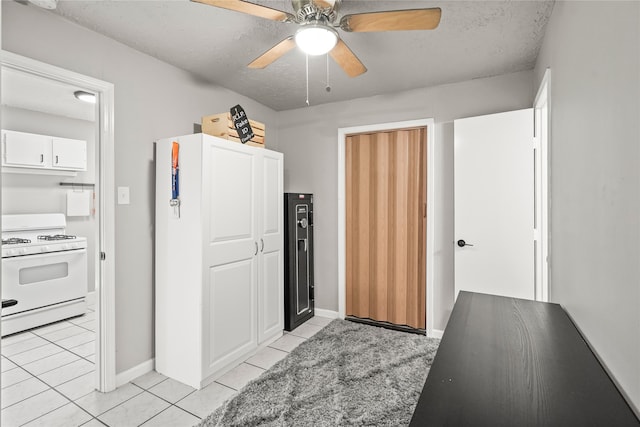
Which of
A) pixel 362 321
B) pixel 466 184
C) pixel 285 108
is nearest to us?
pixel 466 184

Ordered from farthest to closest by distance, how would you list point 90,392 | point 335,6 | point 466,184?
point 466,184 < point 90,392 < point 335,6

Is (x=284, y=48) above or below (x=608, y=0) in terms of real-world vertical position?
above

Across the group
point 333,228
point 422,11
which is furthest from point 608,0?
point 333,228

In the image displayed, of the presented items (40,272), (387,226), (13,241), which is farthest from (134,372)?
(387,226)

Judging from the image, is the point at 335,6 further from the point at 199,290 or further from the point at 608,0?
the point at 199,290

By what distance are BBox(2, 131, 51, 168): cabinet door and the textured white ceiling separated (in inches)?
92.6

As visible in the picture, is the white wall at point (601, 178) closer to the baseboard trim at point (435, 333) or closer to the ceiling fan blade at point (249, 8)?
the ceiling fan blade at point (249, 8)

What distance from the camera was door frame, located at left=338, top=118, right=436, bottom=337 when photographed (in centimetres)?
320

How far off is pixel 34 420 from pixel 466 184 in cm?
355

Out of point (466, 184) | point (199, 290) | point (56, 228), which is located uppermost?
point (466, 184)

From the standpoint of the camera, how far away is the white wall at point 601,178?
0.87 metres

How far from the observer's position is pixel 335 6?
5.62 feet

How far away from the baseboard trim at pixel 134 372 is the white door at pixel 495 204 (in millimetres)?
2701

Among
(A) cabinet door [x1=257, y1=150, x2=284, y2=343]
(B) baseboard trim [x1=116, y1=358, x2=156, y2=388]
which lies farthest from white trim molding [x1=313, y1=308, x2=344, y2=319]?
(B) baseboard trim [x1=116, y1=358, x2=156, y2=388]
